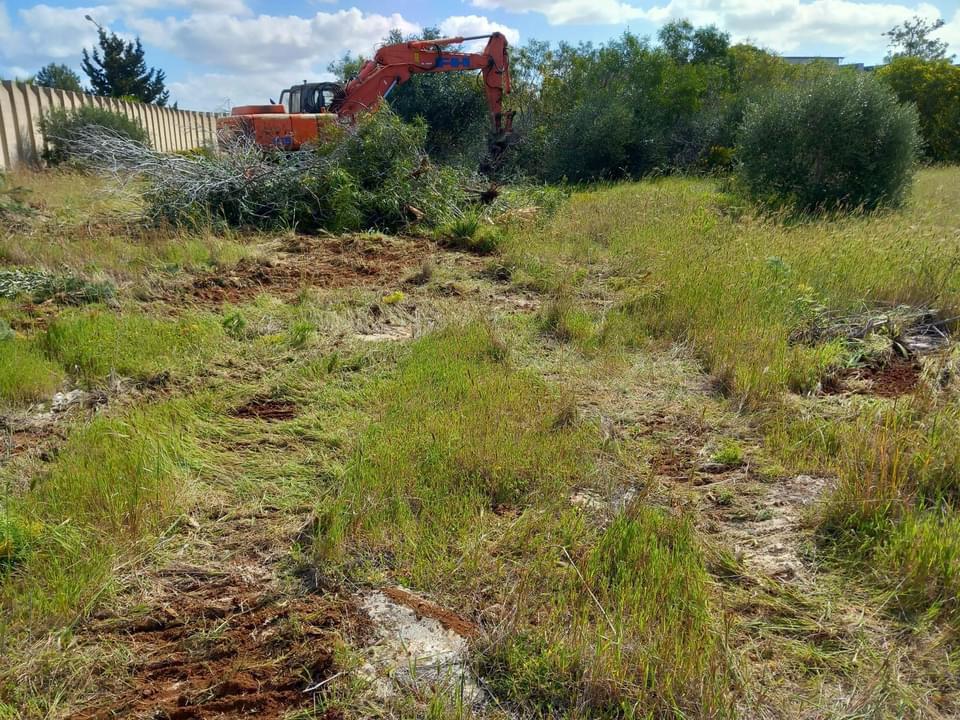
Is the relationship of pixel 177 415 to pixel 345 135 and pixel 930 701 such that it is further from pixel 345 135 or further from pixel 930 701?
pixel 345 135

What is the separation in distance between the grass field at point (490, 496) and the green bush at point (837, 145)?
4821 mm

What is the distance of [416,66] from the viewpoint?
1509 cm

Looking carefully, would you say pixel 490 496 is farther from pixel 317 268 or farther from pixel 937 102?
pixel 937 102

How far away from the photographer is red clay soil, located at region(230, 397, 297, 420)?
4.48 metres

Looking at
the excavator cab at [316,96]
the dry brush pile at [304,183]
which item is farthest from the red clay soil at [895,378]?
the excavator cab at [316,96]

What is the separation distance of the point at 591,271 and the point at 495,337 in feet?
8.87

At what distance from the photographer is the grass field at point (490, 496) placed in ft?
7.63

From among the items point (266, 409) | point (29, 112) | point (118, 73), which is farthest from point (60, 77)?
point (266, 409)

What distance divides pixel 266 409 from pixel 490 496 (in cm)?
192

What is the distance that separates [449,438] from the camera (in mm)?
3828

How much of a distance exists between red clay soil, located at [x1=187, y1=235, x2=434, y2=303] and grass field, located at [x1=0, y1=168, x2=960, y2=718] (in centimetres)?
25

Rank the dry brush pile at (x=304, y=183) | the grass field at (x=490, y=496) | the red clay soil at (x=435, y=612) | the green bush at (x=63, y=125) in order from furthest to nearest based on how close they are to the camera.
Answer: the green bush at (x=63, y=125), the dry brush pile at (x=304, y=183), the red clay soil at (x=435, y=612), the grass field at (x=490, y=496)

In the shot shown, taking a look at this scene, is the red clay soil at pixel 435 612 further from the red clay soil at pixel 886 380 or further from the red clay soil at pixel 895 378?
the red clay soil at pixel 895 378

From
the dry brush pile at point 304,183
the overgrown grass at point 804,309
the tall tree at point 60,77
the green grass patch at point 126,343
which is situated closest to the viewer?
the overgrown grass at point 804,309
